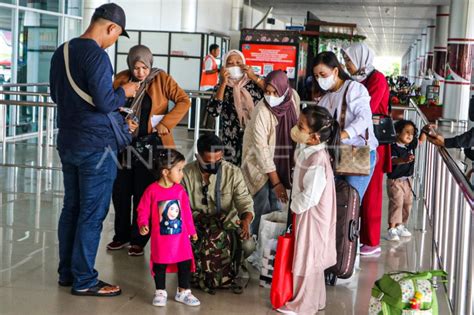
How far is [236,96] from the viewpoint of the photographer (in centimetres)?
584

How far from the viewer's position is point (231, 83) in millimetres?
5855

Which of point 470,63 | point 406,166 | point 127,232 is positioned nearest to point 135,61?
point 127,232

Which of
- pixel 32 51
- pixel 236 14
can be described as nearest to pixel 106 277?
pixel 32 51

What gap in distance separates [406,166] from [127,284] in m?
3.08

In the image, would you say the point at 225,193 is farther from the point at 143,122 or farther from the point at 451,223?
the point at 451,223

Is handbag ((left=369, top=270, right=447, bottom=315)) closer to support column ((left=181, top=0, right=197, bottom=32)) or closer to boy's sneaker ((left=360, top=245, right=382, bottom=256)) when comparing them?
boy's sneaker ((left=360, top=245, right=382, bottom=256))

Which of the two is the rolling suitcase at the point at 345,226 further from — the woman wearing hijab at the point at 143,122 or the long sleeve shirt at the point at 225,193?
the woman wearing hijab at the point at 143,122

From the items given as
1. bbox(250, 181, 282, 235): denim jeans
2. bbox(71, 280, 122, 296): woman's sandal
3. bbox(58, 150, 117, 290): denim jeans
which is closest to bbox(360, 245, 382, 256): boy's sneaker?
bbox(250, 181, 282, 235): denim jeans

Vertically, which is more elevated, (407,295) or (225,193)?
(225,193)

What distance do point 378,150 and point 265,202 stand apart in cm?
123

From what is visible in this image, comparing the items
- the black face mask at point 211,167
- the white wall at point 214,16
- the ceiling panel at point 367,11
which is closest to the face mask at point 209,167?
the black face mask at point 211,167

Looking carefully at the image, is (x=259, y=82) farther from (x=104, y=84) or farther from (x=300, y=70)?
(x=300, y=70)

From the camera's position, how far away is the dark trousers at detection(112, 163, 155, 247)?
549 centimetres

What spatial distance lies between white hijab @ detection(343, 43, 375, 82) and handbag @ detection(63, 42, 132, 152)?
1.86 metres
